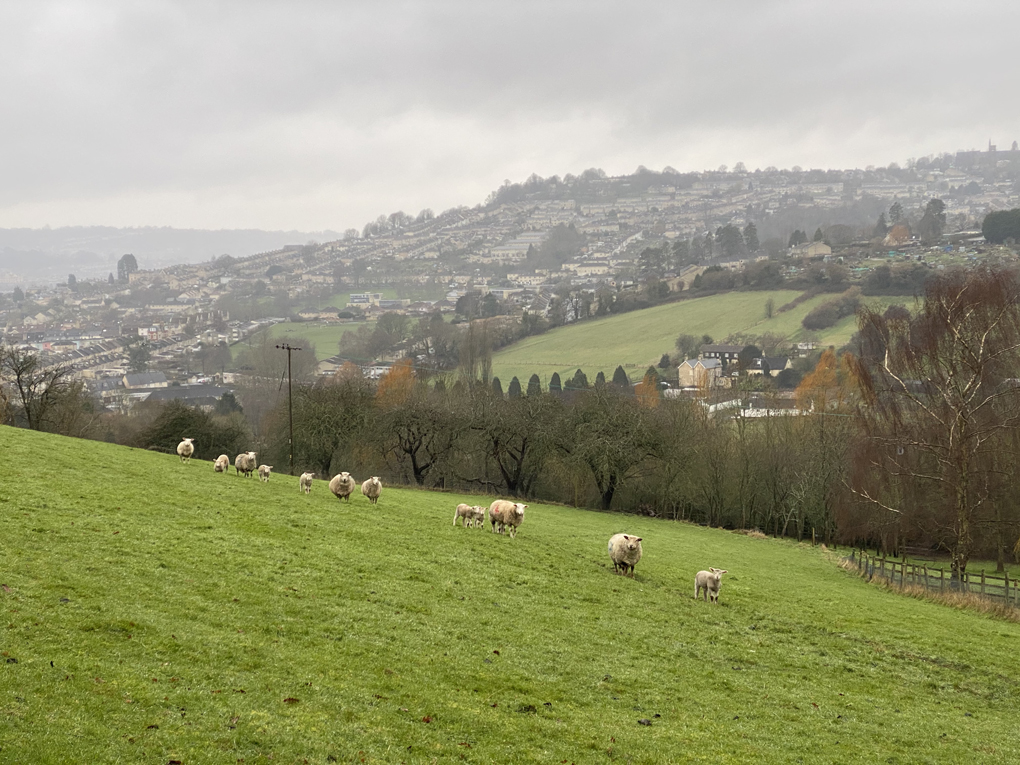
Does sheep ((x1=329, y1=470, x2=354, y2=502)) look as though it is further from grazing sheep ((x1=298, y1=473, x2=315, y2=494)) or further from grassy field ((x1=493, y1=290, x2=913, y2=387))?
grassy field ((x1=493, y1=290, x2=913, y2=387))

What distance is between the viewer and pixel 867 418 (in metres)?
48.8

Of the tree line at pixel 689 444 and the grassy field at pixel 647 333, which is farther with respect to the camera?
the grassy field at pixel 647 333

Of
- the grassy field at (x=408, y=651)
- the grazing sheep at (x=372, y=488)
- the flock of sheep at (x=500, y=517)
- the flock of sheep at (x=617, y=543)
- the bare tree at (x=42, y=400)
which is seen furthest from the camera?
the bare tree at (x=42, y=400)

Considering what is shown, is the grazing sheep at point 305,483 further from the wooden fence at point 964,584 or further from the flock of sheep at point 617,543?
the wooden fence at point 964,584

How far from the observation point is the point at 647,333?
162 meters

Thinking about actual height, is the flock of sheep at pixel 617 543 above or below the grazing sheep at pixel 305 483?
below

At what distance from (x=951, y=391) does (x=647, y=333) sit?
121m

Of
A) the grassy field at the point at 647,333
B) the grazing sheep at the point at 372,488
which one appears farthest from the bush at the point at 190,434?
the grassy field at the point at 647,333

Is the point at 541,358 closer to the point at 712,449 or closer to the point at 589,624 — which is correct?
the point at 712,449

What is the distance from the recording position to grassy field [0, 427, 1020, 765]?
12.4m

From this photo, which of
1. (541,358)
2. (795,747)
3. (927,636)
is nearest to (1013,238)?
(541,358)

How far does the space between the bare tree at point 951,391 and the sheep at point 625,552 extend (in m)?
20.0

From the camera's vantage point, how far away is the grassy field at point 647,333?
463 feet

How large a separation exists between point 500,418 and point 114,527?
47072 mm
